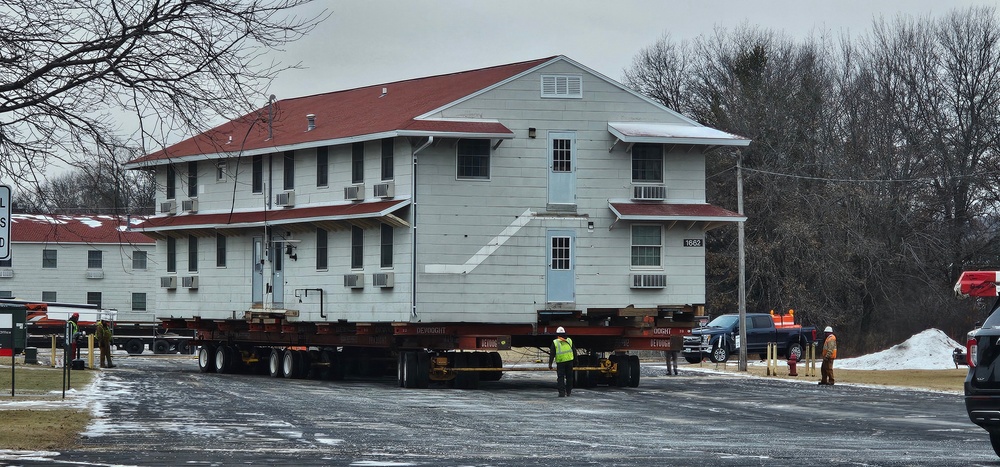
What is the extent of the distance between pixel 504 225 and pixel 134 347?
31.8 m

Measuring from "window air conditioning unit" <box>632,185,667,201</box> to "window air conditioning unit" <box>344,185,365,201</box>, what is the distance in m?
6.78

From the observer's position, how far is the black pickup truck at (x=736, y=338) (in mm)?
52656

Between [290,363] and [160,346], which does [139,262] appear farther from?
[290,363]

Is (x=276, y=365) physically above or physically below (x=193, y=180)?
below

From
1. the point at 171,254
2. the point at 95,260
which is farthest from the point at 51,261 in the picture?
the point at 171,254

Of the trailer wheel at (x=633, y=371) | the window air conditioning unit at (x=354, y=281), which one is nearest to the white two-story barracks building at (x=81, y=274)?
the window air conditioning unit at (x=354, y=281)

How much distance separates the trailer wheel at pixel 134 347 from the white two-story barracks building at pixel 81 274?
30.1 ft

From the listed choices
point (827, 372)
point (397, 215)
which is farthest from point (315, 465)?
point (827, 372)

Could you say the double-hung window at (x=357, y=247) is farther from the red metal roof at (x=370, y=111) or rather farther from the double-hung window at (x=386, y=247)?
the red metal roof at (x=370, y=111)

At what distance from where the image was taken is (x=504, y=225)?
34531 mm

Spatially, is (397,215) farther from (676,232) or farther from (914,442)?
(914,442)

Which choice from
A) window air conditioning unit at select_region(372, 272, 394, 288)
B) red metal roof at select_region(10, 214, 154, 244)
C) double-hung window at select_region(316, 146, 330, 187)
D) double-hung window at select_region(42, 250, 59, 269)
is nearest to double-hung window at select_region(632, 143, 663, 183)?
window air conditioning unit at select_region(372, 272, 394, 288)

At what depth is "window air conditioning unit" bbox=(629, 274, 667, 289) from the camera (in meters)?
35.0

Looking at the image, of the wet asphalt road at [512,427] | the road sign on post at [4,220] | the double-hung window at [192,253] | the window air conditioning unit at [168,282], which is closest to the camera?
the road sign on post at [4,220]
